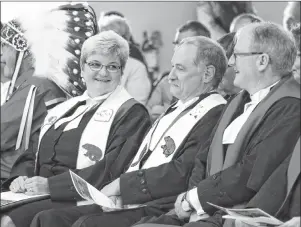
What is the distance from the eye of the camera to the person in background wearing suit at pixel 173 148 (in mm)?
3678

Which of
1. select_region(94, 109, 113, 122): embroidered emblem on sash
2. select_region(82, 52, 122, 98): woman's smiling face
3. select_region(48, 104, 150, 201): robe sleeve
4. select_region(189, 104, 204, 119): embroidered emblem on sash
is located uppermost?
select_region(82, 52, 122, 98): woman's smiling face

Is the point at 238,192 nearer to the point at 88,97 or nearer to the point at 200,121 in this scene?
the point at 200,121

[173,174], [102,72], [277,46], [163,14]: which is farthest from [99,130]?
[163,14]

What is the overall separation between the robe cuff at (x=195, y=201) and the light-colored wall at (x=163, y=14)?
10.0 feet

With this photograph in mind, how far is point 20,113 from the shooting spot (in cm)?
498

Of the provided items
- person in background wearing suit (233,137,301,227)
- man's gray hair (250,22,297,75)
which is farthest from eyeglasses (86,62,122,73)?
person in background wearing suit (233,137,301,227)

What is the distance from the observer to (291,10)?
4.61 m

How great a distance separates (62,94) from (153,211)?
5.12ft

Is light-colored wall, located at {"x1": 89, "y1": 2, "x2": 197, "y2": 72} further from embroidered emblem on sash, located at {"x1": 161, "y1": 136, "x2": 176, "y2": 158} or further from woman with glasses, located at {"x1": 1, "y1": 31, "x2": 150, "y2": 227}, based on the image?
embroidered emblem on sash, located at {"x1": 161, "y1": 136, "x2": 176, "y2": 158}

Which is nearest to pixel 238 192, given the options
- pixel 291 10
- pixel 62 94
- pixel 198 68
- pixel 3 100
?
pixel 198 68

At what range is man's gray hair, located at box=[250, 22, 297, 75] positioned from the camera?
3283 mm

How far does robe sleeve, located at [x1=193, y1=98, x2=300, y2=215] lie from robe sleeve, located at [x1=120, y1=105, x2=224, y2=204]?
1.08 ft

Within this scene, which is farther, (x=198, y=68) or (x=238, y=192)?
(x=198, y=68)

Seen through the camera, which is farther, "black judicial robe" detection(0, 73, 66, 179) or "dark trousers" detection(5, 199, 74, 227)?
"black judicial robe" detection(0, 73, 66, 179)
